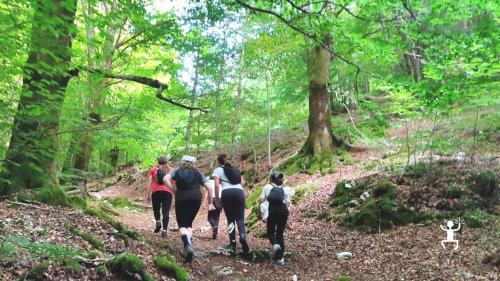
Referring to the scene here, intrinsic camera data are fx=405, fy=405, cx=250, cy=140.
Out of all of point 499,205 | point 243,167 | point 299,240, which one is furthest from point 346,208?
point 243,167

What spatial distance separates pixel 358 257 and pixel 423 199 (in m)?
2.12

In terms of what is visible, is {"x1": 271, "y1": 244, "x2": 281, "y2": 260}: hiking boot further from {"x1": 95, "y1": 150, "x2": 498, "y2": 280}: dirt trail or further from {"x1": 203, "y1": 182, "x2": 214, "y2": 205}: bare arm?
{"x1": 203, "y1": 182, "x2": 214, "y2": 205}: bare arm

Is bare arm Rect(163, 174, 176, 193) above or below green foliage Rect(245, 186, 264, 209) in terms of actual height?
above

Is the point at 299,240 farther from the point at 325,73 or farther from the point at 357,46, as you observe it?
the point at 325,73

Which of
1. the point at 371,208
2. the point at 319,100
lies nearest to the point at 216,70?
the point at 319,100

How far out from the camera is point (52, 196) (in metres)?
7.45

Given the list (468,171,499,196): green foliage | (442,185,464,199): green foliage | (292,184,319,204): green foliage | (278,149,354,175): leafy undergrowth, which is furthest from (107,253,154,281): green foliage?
(278,149,354,175): leafy undergrowth

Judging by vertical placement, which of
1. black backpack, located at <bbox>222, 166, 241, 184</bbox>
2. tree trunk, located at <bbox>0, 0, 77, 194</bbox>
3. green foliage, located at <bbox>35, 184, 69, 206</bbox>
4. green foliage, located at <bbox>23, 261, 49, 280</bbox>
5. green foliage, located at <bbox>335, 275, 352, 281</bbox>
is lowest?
green foliage, located at <bbox>335, 275, 352, 281</bbox>

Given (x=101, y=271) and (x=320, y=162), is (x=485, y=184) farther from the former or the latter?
(x=101, y=271)

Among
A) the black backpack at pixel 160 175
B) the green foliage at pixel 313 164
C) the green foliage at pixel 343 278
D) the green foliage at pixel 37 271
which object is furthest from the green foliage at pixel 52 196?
the green foliage at pixel 313 164

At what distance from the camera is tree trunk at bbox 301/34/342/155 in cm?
1489

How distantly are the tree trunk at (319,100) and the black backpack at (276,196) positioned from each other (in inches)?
318

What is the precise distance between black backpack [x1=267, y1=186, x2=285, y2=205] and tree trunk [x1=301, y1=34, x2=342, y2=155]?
A: 8.06 meters

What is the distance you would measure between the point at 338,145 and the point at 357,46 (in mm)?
6360
